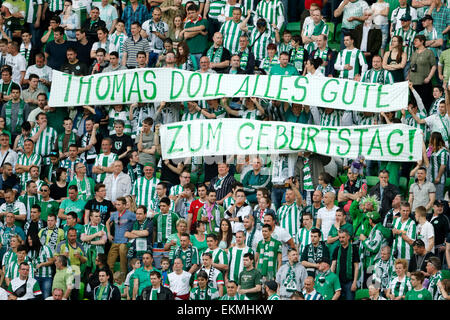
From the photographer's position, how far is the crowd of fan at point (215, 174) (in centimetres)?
1967

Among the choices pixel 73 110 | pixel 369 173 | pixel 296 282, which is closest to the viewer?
pixel 296 282

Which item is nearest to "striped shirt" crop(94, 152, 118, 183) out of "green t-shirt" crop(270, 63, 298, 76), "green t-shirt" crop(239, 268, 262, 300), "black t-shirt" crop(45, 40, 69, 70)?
"black t-shirt" crop(45, 40, 69, 70)

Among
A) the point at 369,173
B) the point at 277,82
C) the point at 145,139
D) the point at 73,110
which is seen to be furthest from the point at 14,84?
the point at 369,173

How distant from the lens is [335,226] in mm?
20125

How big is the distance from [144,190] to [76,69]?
3576 mm

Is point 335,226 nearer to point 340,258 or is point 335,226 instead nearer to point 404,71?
point 340,258

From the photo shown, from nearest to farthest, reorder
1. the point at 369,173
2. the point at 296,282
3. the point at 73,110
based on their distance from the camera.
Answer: the point at 296,282
the point at 369,173
the point at 73,110

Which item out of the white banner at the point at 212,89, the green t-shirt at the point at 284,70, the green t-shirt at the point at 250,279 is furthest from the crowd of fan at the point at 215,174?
the green t-shirt at the point at 284,70

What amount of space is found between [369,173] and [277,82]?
2.22 meters

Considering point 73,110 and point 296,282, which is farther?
point 73,110

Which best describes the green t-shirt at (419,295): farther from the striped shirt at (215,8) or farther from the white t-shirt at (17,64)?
the white t-shirt at (17,64)

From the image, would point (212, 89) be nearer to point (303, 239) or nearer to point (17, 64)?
point (303, 239)

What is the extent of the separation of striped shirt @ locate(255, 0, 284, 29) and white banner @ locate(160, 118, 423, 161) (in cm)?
317

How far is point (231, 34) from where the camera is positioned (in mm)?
24250
